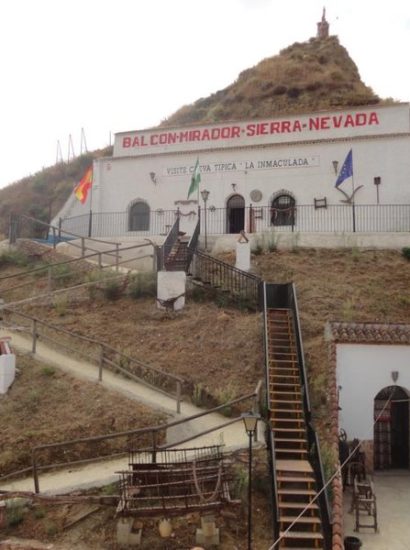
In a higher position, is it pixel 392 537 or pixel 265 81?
pixel 265 81

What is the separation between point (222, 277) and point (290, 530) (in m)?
9.89

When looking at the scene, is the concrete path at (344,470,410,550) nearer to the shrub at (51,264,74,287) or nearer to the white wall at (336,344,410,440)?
the white wall at (336,344,410,440)

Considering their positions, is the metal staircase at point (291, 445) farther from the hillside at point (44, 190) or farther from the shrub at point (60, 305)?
the hillside at point (44, 190)

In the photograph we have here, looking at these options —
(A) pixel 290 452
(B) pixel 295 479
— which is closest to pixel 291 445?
(A) pixel 290 452

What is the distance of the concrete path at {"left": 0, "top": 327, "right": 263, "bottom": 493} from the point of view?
973 cm

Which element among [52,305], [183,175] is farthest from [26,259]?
[183,175]

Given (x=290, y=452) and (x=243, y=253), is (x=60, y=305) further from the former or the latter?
(x=290, y=452)

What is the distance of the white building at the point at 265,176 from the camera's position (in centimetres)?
2316

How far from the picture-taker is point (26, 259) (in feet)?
73.6

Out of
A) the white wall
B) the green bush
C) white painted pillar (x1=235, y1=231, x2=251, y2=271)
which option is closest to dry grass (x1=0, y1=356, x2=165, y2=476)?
the white wall

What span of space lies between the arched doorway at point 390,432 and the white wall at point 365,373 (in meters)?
0.58

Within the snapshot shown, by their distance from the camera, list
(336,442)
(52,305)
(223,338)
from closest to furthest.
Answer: (336,442)
(223,338)
(52,305)

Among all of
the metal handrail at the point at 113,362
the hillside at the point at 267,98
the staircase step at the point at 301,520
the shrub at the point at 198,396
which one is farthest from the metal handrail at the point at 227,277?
the hillside at the point at 267,98

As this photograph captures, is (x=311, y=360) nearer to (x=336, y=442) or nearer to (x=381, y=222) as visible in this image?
(x=336, y=442)
